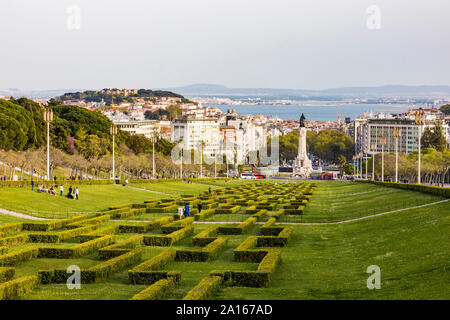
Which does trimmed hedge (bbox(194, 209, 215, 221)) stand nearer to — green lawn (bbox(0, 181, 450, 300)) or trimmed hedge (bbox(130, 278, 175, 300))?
green lawn (bbox(0, 181, 450, 300))

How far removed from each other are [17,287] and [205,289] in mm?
5042

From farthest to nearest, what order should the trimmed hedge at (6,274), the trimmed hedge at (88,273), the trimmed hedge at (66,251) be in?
the trimmed hedge at (66,251), the trimmed hedge at (88,273), the trimmed hedge at (6,274)

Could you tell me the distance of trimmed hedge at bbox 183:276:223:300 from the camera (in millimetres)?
15675

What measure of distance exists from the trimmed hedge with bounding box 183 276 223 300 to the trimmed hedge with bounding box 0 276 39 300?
468 centimetres

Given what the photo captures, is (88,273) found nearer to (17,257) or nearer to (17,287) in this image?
(17,287)

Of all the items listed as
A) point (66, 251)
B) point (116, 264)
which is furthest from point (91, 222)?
point (116, 264)

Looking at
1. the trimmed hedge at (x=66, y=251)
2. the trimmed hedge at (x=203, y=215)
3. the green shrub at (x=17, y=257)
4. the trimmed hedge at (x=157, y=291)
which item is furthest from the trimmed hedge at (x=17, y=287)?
the trimmed hedge at (x=203, y=215)

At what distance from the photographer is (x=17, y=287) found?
669 inches

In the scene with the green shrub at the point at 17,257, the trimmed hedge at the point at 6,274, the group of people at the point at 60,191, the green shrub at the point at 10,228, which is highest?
the trimmed hedge at the point at 6,274

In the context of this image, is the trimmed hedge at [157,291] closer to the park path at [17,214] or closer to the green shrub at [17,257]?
the green shrub at [17,257]

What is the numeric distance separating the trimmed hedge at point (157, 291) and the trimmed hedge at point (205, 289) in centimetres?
92

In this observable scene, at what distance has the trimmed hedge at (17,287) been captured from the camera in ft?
53.9
